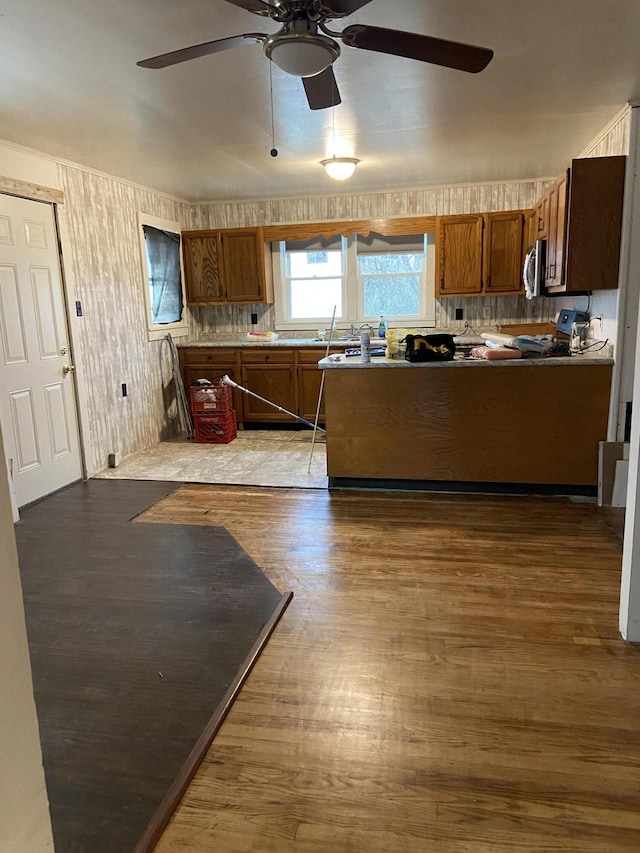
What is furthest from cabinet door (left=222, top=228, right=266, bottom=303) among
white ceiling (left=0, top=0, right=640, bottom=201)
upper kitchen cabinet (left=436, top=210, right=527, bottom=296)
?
upper kitchen cabinet (left=436, top=210, right=527, bottom=296)

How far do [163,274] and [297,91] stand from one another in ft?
10.6

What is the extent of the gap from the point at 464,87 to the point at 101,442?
144 inches

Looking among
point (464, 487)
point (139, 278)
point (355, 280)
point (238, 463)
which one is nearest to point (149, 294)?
point (139, 278)

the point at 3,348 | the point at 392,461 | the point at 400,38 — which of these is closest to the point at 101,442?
the point at 3,348


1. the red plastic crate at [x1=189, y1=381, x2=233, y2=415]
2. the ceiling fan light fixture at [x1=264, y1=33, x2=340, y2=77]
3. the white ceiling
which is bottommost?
the red plastic crate at [x1=189, y1=381, x2=233, y2=415]

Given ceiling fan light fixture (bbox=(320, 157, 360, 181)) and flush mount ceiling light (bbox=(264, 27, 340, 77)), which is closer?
flush mount ceiling light (bbox=(264, 27, 340, 77))

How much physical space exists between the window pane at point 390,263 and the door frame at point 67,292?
9.98 ft

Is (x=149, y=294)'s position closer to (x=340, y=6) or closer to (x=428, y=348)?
(x=428, y=348)

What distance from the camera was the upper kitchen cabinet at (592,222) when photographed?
3.57 metres

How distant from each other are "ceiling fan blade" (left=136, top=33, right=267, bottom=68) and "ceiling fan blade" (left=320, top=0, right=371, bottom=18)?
0.74 ft

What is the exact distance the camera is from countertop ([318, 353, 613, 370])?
12.4ft

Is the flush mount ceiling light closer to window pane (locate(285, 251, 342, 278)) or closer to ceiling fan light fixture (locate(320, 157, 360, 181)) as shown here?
ceiling fan light fixture (locate(320, 157, 360, 181))

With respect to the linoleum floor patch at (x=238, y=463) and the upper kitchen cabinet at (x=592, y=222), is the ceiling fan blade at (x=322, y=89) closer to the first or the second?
the upper kitchen cabinet at (x=592, y=222)

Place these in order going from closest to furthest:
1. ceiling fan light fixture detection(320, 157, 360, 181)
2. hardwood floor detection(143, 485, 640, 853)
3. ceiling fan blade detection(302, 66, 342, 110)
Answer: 1. hardwood floor detection(143, 485, 640, 853)
2. ceiling fan blade detection(302, 66, 342, 110)
3. ceiling fan light fixture detection(320, 157, 360, 181)
